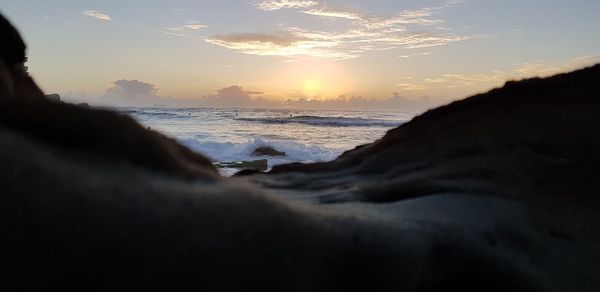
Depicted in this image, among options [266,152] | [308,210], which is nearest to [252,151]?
[266,152]

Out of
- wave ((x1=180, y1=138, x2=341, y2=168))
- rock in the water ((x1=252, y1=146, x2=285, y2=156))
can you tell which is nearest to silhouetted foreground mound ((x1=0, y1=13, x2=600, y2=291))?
wave ((x1=180, y1=138, x2=341, y2=168))

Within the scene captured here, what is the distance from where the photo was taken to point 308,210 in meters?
1.47

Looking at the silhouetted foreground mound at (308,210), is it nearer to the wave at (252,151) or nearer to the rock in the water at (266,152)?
the wave at (252,151)

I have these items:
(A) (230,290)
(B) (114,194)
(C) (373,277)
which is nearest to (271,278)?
(A) (230,290)

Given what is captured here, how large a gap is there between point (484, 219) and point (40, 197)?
116cm

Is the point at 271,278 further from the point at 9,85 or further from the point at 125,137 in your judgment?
the point at 9,85

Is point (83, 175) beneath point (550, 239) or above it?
above

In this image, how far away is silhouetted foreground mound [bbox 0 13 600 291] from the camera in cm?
112

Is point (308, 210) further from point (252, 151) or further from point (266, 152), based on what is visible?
point (252, 151)

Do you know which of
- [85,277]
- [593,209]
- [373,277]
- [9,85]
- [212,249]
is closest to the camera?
[85,277]

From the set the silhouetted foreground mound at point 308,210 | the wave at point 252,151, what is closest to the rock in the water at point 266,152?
the wave at point 252,151

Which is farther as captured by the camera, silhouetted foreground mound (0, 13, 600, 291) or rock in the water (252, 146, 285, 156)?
rock in the water (252, 146, 285, 156)

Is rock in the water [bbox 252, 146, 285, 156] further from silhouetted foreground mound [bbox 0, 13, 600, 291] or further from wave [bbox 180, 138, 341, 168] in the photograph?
silhouetted foreground mound [bbox 0, 13, 600, 291]

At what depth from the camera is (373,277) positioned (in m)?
1.34
